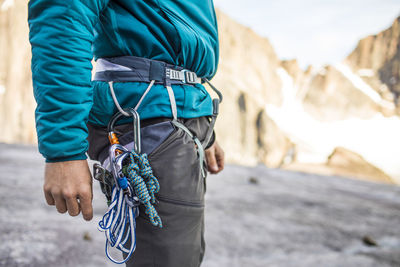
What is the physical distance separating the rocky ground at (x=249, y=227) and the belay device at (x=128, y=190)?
1096 mm

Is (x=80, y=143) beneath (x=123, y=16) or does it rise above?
beneath

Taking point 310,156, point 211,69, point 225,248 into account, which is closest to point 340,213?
point 225,248

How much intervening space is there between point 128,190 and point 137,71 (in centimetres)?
29

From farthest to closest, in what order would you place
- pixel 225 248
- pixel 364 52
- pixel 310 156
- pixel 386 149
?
1. pixel 364 52
2. pixel 386 149
3. pixel 310 156
4. pixel 225 248

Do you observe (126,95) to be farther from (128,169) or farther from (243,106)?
(243,106)

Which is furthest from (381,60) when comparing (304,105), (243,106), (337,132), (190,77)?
(190,77)

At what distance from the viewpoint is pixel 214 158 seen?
3.71 feet

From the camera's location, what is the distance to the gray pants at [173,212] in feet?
2.36

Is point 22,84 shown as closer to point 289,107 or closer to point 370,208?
point 370,208

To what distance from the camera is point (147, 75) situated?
744 millimetres

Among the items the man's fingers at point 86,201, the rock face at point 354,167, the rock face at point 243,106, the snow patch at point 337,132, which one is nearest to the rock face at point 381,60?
the snow patch at point 337,132

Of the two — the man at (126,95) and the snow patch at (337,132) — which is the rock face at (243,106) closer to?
the snow patch at (337,132)

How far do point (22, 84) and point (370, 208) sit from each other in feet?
52.7

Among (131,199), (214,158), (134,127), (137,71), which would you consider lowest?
(214,158)
